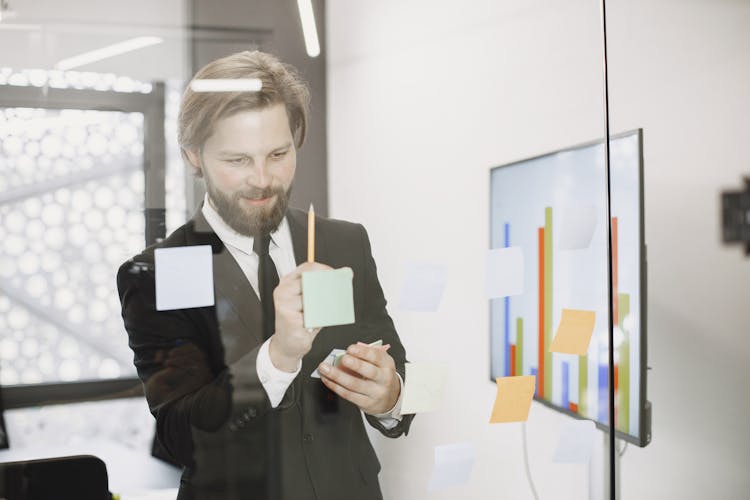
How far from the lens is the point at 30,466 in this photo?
836 mm

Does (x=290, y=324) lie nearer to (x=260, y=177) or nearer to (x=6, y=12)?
(x=260, y=177)

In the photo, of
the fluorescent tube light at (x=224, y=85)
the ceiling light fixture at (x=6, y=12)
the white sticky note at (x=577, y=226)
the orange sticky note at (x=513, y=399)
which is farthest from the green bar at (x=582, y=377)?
the ceiling light fixture at (x=6, y=12)

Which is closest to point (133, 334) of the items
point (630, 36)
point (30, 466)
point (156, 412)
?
point (156, 412)

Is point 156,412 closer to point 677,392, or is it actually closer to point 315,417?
point 315,417

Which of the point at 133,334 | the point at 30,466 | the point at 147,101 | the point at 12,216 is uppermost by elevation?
the point at 147,101

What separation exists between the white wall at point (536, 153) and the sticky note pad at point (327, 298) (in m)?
0.07

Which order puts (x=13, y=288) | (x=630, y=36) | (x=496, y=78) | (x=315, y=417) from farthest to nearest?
(x=630, y=36) → (x=496, y=78) → (x=315, y=417) → (x=13, y=288)

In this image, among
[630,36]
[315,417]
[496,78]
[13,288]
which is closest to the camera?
[13,288]

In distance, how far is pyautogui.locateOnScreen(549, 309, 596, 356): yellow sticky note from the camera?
111cm

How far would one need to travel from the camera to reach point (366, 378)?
0.95 meters

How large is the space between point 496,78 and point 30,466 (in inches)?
37.0

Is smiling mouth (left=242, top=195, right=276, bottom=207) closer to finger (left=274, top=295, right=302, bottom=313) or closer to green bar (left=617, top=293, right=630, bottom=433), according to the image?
finger (left=274, top=295, right=302, bottom=313)

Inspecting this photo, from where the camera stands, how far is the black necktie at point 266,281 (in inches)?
35.3

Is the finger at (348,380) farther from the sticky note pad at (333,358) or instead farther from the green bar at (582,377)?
the green bar at (582,377)
